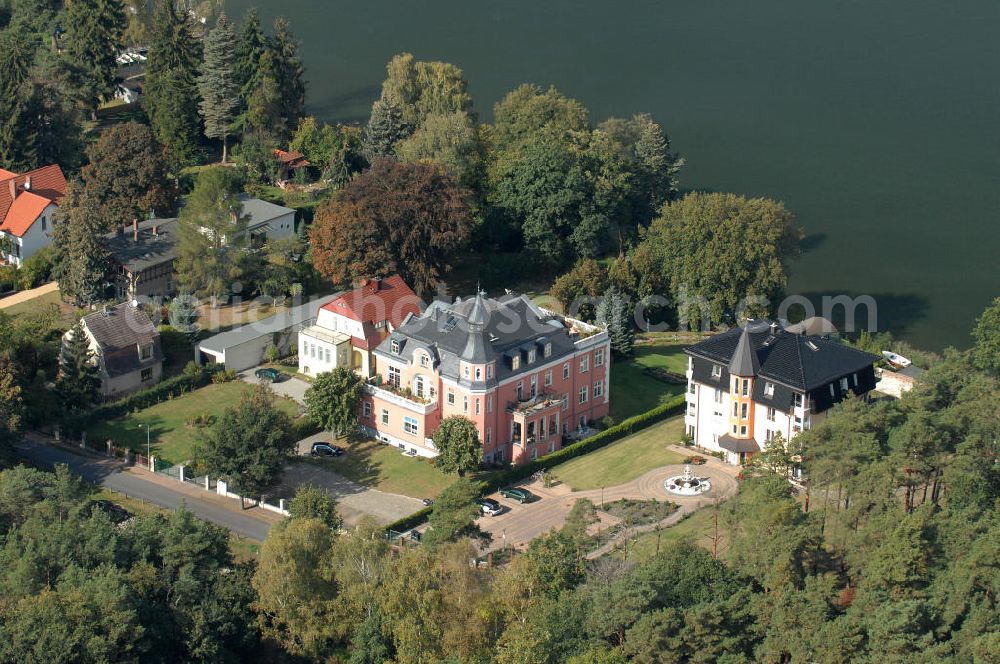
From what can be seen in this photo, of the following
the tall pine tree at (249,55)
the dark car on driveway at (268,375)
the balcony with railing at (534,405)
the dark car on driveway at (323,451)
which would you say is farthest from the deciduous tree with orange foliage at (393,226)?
the tall pine tree at (249,55)

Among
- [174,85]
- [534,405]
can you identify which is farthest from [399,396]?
[174,85]

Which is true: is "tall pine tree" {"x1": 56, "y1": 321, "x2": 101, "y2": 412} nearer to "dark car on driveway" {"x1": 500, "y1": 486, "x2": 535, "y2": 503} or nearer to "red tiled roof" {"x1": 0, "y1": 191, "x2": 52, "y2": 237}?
"red tiled roof" {"x1": 0, "y1": 191, "x2": 52, "y2": 237}

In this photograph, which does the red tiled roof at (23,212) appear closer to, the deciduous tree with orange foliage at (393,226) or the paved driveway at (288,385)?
the deciduous tree with orange foliage at (393,226)

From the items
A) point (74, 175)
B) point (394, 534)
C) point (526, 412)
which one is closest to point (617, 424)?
point (526, 412)

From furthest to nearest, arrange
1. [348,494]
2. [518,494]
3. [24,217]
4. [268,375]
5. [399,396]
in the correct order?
[24,217], [268,375], [399,396], [348,494], [518,494]

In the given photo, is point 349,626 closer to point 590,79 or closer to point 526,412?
point 526,412

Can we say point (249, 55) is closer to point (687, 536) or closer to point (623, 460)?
point (623, 460)
